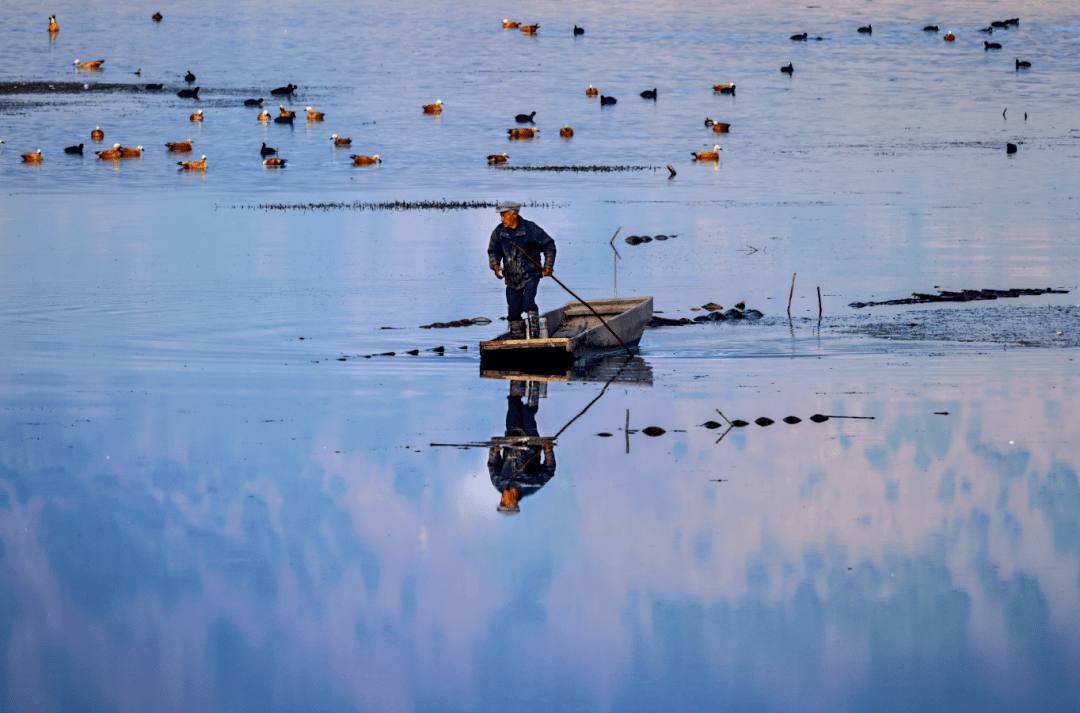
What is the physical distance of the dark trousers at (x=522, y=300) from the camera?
63.6 ft

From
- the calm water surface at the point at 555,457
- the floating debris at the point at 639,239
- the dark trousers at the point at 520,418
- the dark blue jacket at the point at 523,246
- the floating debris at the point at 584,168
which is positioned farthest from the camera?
the floating debris at the point at 584,168

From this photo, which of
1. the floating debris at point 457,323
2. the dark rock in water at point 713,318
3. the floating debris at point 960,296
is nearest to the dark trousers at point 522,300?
the floating debris at point 457,323

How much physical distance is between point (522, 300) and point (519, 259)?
90cm

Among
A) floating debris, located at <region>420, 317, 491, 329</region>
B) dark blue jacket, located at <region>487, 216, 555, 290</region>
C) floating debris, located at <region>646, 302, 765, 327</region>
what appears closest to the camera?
dark blue jacket, located at <region>487, 216, 555, 290</region>

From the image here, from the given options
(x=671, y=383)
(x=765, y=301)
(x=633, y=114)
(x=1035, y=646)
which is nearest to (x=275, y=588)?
(x=1035, y=646)

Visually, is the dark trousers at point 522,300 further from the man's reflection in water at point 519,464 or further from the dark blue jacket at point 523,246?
the man's reflection in water at point 519,464

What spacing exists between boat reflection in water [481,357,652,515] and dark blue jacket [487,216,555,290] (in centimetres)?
139

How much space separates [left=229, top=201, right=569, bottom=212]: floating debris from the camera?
3897 cm

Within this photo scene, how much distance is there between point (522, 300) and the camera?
19.8 metres

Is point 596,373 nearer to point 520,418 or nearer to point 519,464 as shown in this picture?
point 520,418

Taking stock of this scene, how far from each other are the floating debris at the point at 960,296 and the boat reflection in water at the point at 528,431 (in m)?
6.21

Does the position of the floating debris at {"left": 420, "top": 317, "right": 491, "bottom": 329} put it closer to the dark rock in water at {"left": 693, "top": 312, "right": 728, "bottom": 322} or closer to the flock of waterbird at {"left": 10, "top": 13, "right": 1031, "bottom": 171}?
the dark rock in water at {"left": 693, "top": 312, "right": 728, "bottom": 322}

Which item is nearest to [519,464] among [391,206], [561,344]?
[561,344]

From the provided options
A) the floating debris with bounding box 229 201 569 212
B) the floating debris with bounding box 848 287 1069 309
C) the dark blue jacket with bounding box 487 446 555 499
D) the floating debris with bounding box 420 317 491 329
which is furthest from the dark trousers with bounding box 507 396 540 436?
the floating debris with bounding box 229 201 569 212
